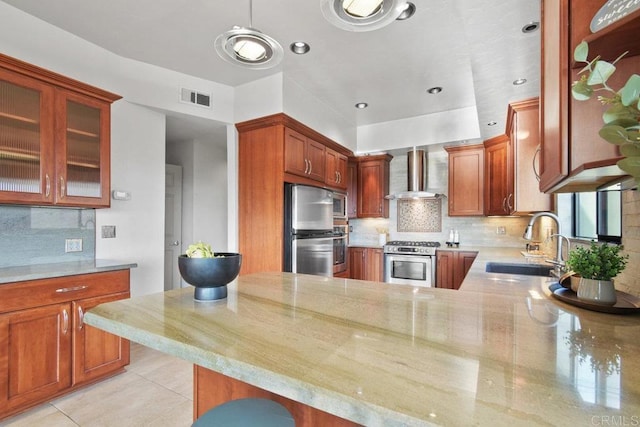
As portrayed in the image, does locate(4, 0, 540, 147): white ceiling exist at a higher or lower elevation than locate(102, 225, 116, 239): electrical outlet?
higher

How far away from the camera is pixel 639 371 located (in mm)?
605

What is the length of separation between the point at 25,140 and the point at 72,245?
0.91 m

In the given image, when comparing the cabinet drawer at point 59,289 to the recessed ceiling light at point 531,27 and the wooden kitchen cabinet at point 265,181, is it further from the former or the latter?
the recessed ceiling light at point 531,27

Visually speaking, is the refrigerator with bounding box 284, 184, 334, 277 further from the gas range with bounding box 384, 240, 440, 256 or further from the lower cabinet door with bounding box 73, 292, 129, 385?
the lower cabinet door with bounding box 73, 292, 129, 385

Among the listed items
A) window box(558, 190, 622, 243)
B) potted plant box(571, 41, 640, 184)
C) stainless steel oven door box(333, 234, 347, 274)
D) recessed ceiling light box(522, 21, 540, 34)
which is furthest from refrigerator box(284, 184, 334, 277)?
potted plant box(571, 41, 640, 184)

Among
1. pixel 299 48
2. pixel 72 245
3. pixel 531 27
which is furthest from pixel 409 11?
pixel 72 245

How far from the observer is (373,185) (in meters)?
5.02

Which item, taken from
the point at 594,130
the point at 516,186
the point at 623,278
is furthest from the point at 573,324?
the point at 516,186

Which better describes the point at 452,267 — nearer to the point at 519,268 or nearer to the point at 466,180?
the point at 466,180

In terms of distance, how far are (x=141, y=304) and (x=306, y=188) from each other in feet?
7.85

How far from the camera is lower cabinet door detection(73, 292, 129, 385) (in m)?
2.12

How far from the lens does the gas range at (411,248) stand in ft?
14.0

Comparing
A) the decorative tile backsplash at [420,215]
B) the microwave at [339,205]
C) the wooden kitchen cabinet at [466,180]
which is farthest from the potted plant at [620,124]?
the decorative tile backsplash at [420,215]

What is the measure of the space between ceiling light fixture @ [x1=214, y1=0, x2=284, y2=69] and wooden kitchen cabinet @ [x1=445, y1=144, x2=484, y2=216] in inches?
Result: 146
